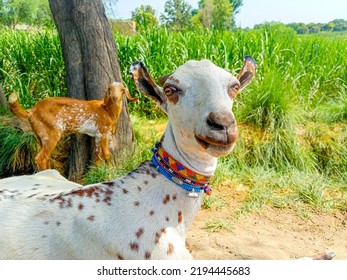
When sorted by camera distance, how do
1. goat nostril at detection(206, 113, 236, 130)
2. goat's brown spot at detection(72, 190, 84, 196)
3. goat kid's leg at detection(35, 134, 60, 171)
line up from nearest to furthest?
goat nostril at detection(206, 113, 236, 130), goat's brown spot at detection(72, 190, 84, 196), goat kid's leg at detection(35, 134, 60, 171)

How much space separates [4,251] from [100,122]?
2224mm

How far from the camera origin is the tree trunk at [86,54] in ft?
15.5

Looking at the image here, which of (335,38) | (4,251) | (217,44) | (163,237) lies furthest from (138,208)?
(335,38)

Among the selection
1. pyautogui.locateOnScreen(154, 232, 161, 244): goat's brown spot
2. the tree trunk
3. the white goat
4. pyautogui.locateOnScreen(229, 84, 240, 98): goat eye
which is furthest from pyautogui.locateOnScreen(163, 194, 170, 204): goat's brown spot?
the tree trunk

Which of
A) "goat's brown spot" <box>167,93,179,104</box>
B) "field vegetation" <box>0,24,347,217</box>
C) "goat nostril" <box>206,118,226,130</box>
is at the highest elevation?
"goat's brown spot" <box>167,93,179,104</box>

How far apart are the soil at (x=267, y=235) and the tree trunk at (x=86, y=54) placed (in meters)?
1.39

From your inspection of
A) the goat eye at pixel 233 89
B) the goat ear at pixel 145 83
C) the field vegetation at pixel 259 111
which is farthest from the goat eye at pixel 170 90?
the field vegetation at pixel 259 111

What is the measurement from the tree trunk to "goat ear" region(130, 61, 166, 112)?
2.31 m

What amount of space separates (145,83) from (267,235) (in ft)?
7.23

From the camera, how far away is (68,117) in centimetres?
437

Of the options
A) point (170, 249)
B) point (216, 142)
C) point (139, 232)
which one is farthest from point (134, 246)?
point (216, 142)

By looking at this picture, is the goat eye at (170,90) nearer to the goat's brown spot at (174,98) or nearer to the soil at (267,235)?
the goat's brown spot at (174,98)

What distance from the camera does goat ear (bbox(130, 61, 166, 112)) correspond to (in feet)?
8.41

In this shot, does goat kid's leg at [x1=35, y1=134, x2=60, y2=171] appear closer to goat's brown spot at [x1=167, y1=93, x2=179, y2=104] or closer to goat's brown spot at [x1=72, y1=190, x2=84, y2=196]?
goat's brown spot at [x1=72, y1=190, x2=84, y2=196]
